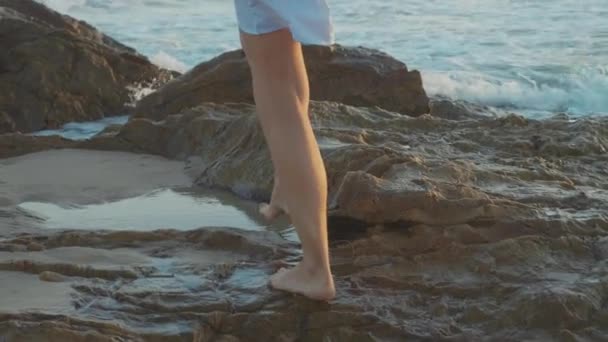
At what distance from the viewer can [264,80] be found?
3.08 metres

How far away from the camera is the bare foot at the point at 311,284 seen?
315cm

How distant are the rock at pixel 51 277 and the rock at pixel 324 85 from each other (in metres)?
3.89

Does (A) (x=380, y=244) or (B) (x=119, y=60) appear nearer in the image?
(A) (x=380, y=244)

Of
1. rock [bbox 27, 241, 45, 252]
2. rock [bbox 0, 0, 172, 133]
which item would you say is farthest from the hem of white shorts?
rock [bbox 0, 0, 172, 133]

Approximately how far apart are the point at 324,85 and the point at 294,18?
453 centimetres

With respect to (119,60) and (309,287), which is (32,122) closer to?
(119,60)

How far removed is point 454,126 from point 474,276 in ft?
7.18

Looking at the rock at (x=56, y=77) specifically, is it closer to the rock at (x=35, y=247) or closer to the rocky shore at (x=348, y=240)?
the rocky shore at (x=348, y=240)

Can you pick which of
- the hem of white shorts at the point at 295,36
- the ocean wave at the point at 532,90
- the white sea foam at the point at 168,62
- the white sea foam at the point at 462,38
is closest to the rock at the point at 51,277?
the hem of white shorts at the point at 295,36

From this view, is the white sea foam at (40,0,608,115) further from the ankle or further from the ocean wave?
the ankle

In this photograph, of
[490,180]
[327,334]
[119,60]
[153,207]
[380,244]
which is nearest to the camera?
[327,334]

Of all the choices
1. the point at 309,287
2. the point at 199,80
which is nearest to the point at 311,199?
the point at 309,287

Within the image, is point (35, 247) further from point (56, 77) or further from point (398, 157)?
point (56, 77)

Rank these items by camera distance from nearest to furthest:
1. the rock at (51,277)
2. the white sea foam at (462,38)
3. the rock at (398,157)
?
the rock at (51,277)
the rock at (398,157)
the white sea foam at (462,38)
